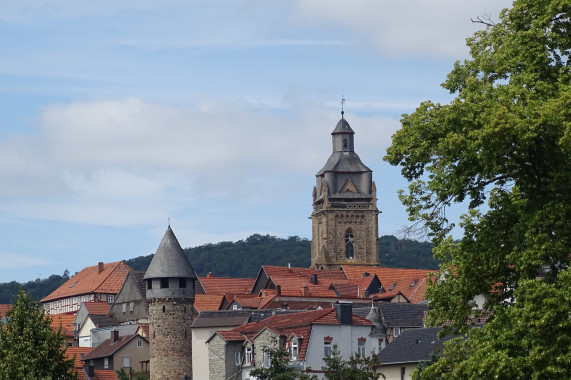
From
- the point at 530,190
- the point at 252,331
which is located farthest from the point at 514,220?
the point at 252,331

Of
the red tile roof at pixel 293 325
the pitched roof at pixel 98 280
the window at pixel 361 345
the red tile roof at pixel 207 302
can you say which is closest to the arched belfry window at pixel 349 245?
the pitched roof at pixel 98 280

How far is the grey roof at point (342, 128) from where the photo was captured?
15600 cm

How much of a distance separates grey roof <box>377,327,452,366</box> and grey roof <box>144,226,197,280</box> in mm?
21420

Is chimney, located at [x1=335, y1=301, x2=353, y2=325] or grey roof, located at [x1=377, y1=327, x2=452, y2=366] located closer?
grey roof, located at [x1=377, y1=327, x2=452, y2=366]

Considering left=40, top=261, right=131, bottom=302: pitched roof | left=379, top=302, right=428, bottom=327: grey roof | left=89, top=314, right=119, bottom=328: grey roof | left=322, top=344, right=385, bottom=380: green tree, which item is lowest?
left=322, top=344, right=385, bottom=380: green tree

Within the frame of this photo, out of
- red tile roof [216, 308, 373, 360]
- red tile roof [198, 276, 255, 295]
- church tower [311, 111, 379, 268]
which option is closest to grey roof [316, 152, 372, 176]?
church tower [311, 111, 379, 268]

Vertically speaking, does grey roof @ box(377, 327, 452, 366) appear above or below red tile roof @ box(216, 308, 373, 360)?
below

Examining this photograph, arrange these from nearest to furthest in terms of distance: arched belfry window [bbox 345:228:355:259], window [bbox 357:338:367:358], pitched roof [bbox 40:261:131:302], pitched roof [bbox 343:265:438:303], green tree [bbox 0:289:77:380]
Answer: green tree [bbox 0:289:77:380], window [bbox 357:338:367:358], pitched roof [bbox 343:265:438:303], pitched roof [bbox 40:261:131:302], arched belfry window [bbox 345:228:355:259]

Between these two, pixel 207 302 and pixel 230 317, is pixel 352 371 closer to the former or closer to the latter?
pixel 230 317

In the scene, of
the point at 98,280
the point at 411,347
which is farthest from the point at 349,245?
the point at 411,347

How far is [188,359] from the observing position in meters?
90.8

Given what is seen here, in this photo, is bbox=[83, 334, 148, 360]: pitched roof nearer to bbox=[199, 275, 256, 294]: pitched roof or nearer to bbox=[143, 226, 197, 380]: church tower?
bbox=[143, 226, 197, 380]: church tower

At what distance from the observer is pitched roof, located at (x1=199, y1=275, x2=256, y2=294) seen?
122213mm

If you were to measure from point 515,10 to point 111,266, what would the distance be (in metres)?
128
